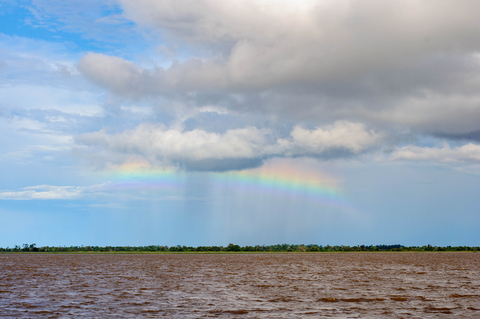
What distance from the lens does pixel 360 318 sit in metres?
26.4

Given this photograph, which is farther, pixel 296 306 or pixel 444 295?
pixel 444 295

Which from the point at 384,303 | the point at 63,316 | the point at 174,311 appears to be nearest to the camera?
the point at 63,316

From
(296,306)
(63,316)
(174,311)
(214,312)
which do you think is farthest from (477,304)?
(63,316)

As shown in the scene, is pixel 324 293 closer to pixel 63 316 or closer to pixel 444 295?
pixel 444 295

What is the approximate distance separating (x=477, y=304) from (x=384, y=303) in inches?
273

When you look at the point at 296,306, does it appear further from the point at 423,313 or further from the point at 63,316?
the point at 63,316

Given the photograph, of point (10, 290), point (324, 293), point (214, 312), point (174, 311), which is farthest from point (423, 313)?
point (10, 290)

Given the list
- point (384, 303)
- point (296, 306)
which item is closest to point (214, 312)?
point (296, 306)

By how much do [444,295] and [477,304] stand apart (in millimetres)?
5585

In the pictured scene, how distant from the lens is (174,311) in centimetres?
3000

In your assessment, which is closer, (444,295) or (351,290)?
(444,295)

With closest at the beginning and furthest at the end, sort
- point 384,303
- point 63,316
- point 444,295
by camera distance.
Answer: point 63,316 < point 384,303 < point 444,295

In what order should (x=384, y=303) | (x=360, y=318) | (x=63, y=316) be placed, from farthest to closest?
(x=384, y=303) < (x=63, y=316) < (x=360, y=318)

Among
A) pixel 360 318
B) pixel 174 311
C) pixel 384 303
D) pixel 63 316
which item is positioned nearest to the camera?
pixel 360 318
